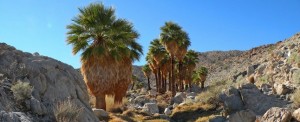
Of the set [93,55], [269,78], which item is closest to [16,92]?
[93,55]

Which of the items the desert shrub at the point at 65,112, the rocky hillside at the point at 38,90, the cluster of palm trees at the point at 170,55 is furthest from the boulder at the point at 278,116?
the cluster of palm trees at the point at 170,55

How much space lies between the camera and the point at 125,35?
90.5 ft

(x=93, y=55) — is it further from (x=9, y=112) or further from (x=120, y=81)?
(x=9, y=112)

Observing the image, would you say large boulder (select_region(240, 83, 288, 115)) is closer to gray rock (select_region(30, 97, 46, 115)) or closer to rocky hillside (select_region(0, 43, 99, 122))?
rocky hillside (select_region(0, 43, 99, 122))

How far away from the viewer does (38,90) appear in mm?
13141

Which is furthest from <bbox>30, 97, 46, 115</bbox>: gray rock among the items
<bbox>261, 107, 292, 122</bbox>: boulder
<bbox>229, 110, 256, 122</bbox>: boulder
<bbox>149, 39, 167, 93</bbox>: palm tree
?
<bbox>149, 39, 167, 93</bbox>: palm tree

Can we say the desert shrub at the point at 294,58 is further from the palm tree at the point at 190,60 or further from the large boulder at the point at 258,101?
the palm tree at the point at 190,60

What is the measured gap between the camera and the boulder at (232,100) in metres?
22.1

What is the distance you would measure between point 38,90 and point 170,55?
36.4 metres

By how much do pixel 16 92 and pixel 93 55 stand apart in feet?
49.7

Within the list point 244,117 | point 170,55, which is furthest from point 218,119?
point 170,55

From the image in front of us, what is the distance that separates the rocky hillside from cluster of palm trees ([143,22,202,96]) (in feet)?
101

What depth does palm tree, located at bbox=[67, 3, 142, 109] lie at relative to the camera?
27312 mm

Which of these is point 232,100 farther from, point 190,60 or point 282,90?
point 190,60
